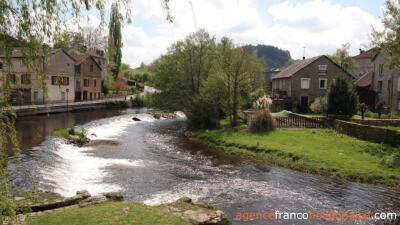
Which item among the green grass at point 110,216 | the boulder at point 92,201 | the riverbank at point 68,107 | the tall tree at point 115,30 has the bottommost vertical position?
the boulder at point 92,201

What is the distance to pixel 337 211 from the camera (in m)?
15.4

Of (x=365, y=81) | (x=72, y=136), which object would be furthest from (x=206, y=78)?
(x=365, y=81)

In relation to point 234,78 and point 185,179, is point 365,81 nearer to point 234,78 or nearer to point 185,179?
point 234,78

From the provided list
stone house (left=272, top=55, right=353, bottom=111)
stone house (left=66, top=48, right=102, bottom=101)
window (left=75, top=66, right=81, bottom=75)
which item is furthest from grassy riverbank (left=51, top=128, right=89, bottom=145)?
window (left=75, top=66, right=81, bottom=75)

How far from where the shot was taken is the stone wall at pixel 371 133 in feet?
84.4

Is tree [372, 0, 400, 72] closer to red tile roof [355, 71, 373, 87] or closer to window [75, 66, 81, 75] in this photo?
red tile roof [355, 71, 373, 87]

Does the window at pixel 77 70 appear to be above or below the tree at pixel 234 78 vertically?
above

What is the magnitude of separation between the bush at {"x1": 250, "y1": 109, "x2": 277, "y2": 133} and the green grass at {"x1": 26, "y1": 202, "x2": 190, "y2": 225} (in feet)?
70.6

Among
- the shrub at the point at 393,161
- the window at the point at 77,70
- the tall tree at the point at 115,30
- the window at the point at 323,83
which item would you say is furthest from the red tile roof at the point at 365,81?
the tall tree at the point at 115,30

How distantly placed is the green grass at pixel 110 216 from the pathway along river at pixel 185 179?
64.4 inches

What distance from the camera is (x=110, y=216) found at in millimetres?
11125

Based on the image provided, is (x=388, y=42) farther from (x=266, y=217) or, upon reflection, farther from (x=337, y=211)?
(x=266, y=217)

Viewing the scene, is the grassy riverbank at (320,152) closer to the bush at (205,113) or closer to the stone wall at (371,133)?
the stone wall at (371,133)

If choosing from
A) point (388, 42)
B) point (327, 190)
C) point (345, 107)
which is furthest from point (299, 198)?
point (345, 107)
